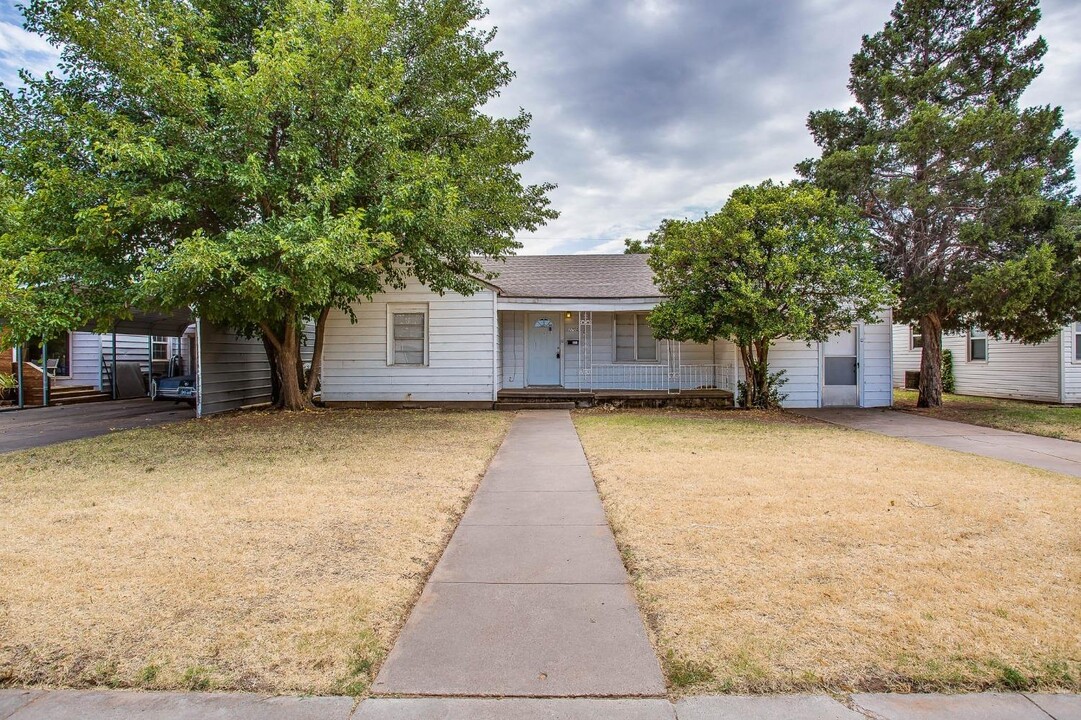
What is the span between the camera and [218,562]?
361 cm

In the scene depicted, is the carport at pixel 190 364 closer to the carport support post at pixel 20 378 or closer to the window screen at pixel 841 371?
the carport support post at pixel 20 378

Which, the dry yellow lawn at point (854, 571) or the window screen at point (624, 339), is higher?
the window screen at point (624, 339)

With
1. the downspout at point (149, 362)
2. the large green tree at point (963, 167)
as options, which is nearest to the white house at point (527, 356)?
the large green tree at point (963, 167)

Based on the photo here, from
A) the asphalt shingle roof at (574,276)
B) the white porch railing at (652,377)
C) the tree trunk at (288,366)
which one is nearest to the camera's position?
the tree trunk at (288,366)

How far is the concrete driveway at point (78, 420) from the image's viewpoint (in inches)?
373

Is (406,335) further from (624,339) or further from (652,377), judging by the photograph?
(652,377)

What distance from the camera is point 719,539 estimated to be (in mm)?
4020

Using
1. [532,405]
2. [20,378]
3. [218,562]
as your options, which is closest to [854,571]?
[218,562]

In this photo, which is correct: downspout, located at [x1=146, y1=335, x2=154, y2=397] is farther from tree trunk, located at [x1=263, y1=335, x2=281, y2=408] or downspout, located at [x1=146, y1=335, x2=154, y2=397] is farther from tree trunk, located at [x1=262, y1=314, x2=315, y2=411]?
tree trunk, located at [x1=262, y1=314, x2=315, y2=411]

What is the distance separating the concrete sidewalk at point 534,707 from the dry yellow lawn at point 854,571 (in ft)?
0.31

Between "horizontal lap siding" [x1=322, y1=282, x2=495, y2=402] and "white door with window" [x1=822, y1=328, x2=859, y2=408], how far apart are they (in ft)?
27.4

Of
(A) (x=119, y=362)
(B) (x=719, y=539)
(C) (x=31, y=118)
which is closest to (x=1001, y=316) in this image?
(B) (x=719, y=539)

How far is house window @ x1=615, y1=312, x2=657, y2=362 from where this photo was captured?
14.9 metres

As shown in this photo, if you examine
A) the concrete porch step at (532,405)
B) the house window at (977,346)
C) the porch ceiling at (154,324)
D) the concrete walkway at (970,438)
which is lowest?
the concrete walkway at (970,438)
